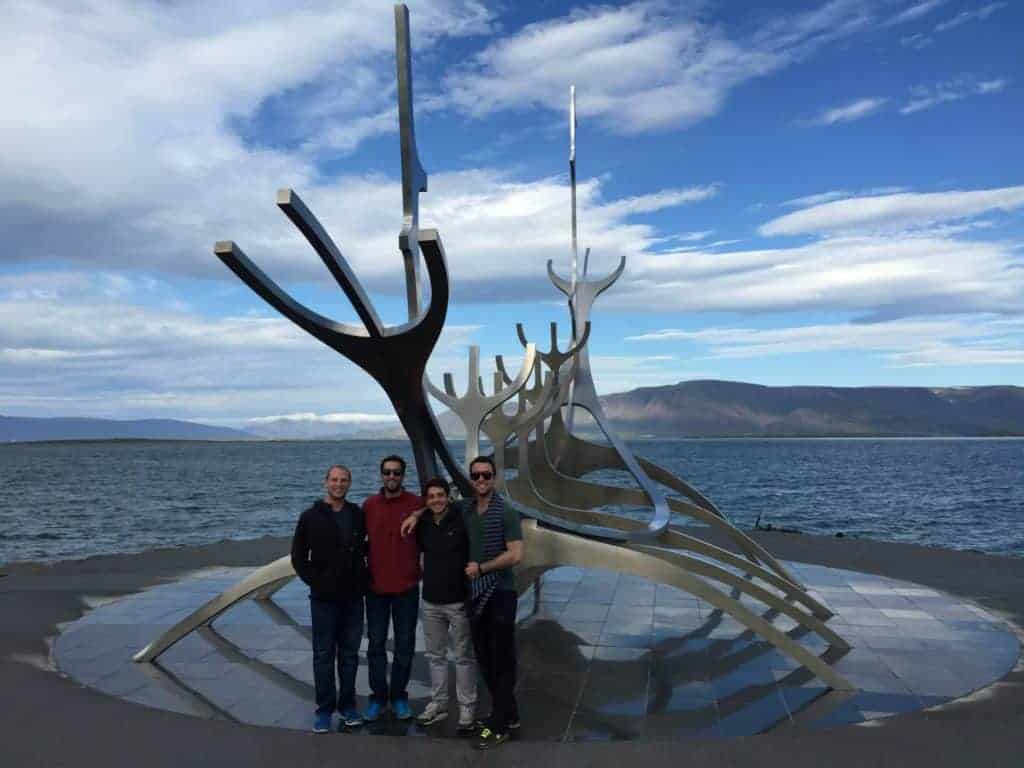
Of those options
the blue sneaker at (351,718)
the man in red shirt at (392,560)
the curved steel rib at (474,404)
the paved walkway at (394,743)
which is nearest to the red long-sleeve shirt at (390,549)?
the man in red shirt at (392,560)

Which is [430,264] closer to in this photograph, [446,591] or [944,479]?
[446,591]

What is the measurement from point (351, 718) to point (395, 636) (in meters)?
0.78

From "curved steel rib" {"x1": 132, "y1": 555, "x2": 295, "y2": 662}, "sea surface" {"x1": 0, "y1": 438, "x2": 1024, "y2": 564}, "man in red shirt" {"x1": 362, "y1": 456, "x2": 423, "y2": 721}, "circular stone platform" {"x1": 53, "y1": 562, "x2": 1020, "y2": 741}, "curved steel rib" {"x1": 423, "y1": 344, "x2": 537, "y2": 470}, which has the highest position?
"curved steel rib" {"x1": 423, "y1": 344, "x2": 537, "y2": 470}

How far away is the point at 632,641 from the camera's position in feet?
32.6

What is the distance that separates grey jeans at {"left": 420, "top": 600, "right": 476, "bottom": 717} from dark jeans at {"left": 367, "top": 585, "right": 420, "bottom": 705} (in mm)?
215

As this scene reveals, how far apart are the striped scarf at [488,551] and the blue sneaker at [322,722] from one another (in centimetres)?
158

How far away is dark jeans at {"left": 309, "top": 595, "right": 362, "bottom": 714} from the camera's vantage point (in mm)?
6566

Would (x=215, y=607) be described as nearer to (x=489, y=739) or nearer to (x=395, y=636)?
(x=395, y=636)

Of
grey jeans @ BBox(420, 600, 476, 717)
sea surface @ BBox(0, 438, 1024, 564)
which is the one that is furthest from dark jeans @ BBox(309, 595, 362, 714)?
sea surface @ BBox(0, 438, 1024, 564)

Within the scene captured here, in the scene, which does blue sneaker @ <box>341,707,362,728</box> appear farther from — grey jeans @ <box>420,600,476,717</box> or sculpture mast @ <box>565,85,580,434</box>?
sculpture mast @ <box>565,85,580,434</box>

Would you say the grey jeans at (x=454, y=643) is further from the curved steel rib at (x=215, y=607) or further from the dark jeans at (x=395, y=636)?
the curved steel rib at (x=215, y=607)

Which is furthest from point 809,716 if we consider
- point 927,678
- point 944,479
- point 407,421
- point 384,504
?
point 944,479

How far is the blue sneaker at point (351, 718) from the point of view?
22.5 feet

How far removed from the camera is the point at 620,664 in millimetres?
8906
